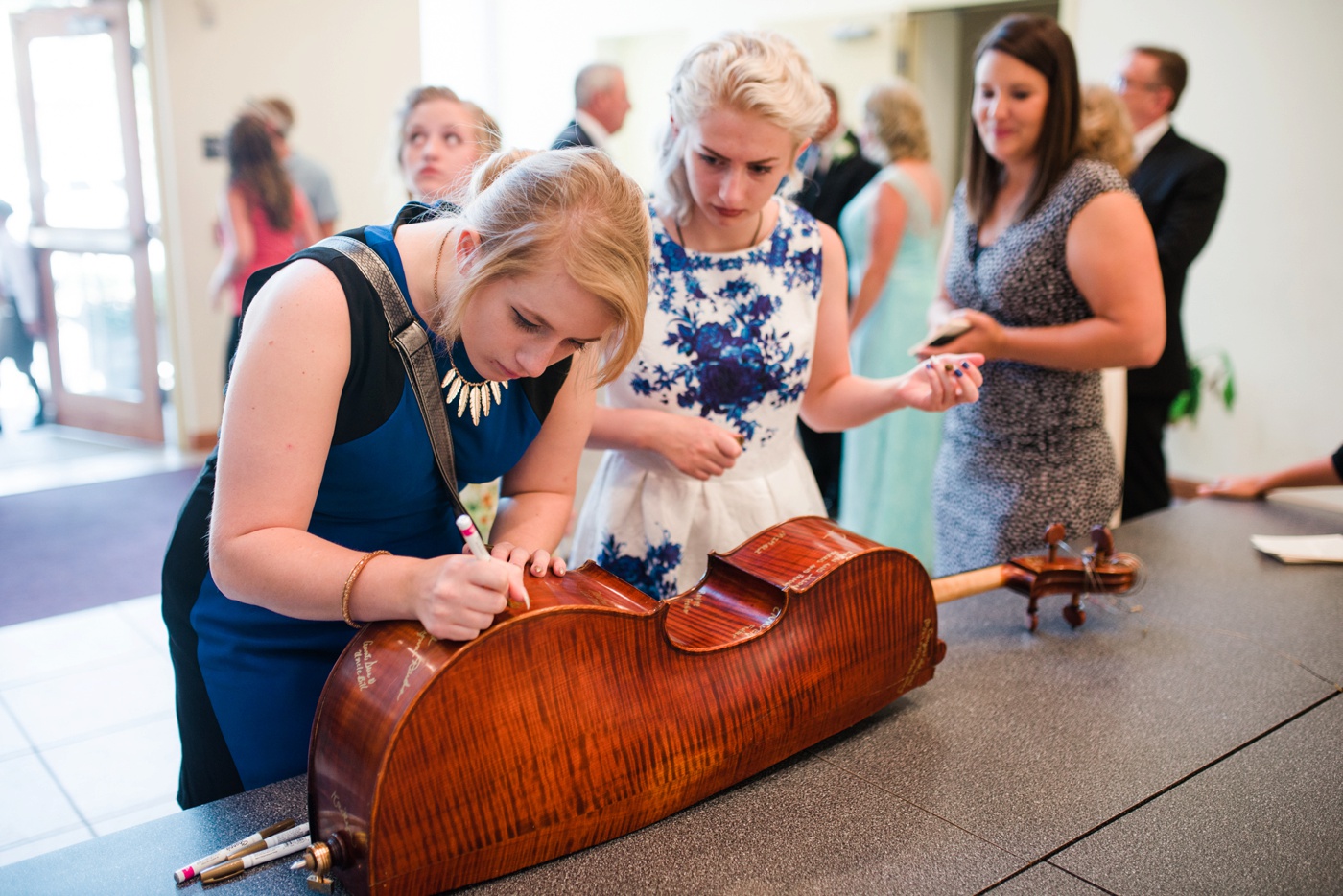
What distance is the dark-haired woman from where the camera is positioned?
504 centimetres

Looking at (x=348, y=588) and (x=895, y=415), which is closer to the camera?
(x=348, y=588)

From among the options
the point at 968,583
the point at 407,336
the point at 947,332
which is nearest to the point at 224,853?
the point at 407,336

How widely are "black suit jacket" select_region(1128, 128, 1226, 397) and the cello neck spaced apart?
6.75ft

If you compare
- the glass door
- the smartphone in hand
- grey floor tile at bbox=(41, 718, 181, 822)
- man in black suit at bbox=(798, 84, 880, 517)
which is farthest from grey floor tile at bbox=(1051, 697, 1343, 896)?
the glass door

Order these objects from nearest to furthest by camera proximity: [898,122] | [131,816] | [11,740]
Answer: [131,816] → [11,740] → [898,122]

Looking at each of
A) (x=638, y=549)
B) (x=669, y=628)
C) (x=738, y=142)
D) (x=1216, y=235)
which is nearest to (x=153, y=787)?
(x=638, y=549)

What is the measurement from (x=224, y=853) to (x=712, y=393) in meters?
0.96

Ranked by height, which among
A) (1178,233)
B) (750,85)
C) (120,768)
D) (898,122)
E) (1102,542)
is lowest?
(120,768)

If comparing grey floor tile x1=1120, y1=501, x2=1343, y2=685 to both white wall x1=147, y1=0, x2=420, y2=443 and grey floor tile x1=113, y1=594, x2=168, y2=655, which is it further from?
white wall x1=147, y1=0, x2=420, y2=443

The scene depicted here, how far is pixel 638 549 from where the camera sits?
1.75 metres

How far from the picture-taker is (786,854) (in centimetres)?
105

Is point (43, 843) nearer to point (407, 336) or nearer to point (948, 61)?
point (407, 336)
